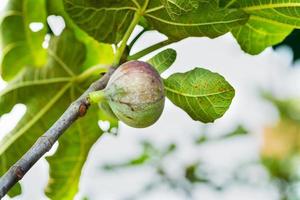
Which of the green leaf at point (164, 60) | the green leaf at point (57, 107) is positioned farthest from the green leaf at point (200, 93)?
the green leaf at point (57, 107)

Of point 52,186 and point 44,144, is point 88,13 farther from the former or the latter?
point 52,186

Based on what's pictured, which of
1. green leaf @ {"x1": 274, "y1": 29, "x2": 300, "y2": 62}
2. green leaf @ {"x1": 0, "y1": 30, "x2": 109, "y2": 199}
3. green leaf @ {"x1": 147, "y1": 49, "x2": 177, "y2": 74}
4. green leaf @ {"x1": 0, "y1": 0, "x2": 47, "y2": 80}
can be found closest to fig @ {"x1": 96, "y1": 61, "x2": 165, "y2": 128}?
green leaf @ {"x1": 147, "y1": 49, "x2": 177, "y2": 74}

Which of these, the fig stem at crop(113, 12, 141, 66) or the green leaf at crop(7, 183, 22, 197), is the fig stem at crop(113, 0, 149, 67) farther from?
the green leaf at crop(7, 183, 22, 197)

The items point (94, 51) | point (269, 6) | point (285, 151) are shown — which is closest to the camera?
point (269, 6)

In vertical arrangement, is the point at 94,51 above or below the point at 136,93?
below

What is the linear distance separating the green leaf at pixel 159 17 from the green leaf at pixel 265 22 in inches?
1.5

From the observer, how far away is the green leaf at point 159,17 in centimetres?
87

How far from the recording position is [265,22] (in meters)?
1.01

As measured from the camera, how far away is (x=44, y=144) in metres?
0.71

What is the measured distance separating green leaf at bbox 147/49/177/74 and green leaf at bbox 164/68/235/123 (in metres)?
0.02

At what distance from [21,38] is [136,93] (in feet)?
1.77

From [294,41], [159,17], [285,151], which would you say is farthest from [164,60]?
[285,151]

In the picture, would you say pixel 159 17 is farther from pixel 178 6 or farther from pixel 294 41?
pixel 294 41

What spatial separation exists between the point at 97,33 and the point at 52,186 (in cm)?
38
